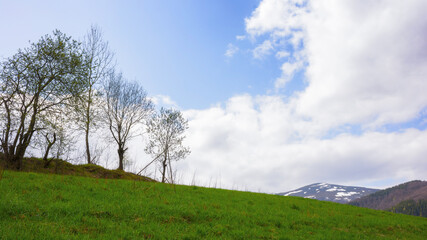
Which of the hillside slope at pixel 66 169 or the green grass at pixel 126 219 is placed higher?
the hillside slope at pixel 66 169

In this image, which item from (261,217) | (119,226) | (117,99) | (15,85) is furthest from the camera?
(117,99)

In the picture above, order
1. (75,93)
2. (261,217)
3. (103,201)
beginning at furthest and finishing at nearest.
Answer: (75,93) → (261,217) → (103,201)

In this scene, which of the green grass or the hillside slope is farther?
the hillside slope

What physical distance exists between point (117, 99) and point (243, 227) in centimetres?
3532

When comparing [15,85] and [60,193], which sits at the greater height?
[15,85]

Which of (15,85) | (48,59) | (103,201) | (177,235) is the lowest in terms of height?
(177,235)

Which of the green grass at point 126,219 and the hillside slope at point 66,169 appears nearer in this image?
the green grass at point 126,219

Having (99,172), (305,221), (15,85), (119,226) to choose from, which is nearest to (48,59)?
(15,85)

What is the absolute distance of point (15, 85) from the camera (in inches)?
898

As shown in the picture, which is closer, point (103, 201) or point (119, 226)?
point (119, 226)

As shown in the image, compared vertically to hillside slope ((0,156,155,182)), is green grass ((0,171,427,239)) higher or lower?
lower

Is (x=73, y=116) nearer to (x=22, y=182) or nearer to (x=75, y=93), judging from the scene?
(x=75, y=93)

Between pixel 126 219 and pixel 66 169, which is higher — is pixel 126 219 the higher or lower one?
the lower one

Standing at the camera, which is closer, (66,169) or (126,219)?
(126,219)
